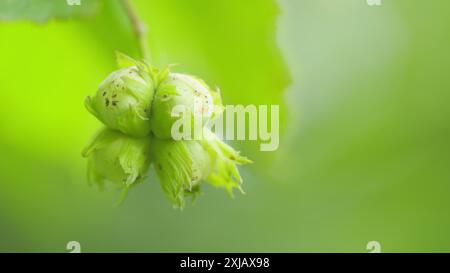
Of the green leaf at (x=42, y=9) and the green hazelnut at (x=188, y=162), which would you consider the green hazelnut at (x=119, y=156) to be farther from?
the green leaf at (x=42, y=9)

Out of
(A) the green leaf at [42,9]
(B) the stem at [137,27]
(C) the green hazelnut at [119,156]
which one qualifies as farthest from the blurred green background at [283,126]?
(C) the green hazelnut at [119,156]

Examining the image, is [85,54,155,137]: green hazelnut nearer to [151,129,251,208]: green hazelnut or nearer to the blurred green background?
[151,129,251,208]: green hazelnut

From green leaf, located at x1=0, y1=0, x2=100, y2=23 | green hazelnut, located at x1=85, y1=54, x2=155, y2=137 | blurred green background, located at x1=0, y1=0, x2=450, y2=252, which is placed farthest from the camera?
blurred green background, located at x1=0, y1=0, x2=450, y2=252

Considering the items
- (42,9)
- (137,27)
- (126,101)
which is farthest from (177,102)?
(42,9)

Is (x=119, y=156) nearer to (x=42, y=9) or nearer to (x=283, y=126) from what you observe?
(x=42, y=9)

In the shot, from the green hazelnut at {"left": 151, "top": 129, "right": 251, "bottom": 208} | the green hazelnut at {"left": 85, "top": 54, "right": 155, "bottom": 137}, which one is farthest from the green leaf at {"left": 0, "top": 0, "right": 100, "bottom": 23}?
the green hazelnut at {"left": 151, "top": 129, "right": 251, "bottom": 208}

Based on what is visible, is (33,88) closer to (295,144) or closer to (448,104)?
(295,144)

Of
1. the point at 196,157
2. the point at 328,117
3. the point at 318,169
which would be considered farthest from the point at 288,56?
the point at 196,157
